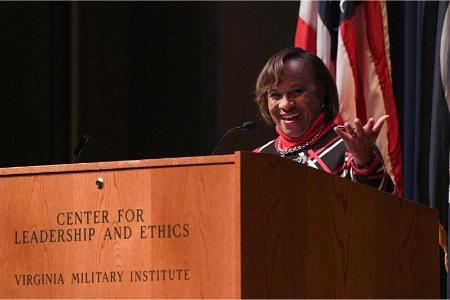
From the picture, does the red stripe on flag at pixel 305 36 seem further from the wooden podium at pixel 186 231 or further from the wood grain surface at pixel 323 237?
the wooden podium at pixel 186 231

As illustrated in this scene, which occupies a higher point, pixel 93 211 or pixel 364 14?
pixel 364 14

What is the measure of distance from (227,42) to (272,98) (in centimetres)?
157

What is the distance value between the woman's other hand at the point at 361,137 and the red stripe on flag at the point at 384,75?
4.67 ft

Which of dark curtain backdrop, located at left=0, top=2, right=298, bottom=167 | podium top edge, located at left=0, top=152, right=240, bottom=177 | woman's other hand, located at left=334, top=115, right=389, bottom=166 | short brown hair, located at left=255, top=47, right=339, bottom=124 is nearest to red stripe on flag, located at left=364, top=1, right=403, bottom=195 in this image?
dark curtain backdrop, located at left=0, top=2, right=298, bottom=167

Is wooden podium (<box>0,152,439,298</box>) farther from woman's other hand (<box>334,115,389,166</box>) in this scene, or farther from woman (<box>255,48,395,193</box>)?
woman (<box>255,48,395,193</box>)

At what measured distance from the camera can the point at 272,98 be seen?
3.53 m

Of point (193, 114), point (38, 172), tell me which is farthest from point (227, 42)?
point (38, 172)

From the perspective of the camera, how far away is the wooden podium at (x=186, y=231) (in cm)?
219

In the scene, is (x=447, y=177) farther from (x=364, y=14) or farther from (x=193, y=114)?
(x=193, y=114)

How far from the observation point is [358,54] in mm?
4543

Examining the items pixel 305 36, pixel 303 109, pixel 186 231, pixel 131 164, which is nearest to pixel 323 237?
pixel 186 231

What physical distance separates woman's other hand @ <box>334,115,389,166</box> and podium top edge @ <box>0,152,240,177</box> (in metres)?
0.59

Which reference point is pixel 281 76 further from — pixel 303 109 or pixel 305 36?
pixel 305 36

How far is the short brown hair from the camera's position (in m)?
3.48
